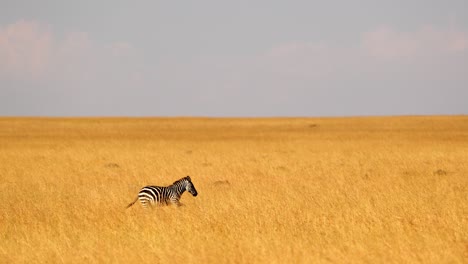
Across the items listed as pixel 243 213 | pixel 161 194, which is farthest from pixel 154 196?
pixel 243 213

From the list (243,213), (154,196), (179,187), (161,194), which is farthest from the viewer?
(179,187)

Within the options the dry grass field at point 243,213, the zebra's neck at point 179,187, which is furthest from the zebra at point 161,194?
the dry grass field at point 243,213

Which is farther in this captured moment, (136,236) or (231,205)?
(231,205)

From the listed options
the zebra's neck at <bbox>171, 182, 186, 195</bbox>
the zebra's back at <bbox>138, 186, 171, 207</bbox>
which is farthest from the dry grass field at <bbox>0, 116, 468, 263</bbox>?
the zebra's neck at <bbox>171, 182, 186, 195</bbox>

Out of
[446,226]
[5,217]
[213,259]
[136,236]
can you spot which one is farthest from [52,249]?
[446,226]

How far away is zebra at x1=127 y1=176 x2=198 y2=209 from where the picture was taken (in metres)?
13.4

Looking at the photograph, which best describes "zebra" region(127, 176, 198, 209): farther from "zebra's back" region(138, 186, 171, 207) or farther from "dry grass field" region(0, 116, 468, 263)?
"dry grass field" region(0, 116, 468, 263)

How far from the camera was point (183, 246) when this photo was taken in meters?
9.41

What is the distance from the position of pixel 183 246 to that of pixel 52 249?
6.00 feet

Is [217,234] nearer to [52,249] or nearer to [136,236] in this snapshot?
[136,236]

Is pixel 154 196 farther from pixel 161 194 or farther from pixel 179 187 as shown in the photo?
pixel 179 187

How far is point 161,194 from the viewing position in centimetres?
1375

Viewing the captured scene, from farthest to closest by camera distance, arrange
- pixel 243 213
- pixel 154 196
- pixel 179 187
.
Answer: pixel 179 187 < pixel 154 196 < pixel 243 213

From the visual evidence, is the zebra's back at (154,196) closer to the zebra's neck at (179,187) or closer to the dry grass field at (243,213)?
the zebra's neck at (179,187)
